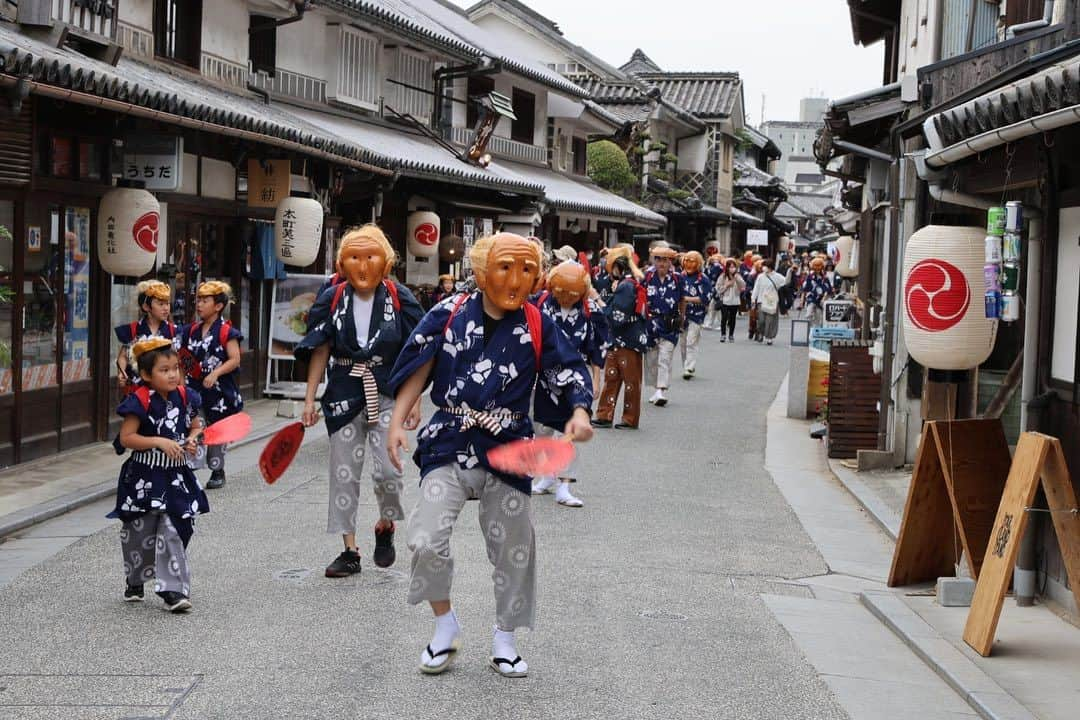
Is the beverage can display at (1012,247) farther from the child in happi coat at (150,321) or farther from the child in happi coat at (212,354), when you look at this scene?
the child in happi coat at (150,321)

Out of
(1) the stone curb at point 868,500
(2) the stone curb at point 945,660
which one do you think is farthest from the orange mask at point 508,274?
(1) the stone curb at point 868,500

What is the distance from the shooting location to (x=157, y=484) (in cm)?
725

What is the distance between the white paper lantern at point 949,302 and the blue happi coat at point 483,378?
3120mm

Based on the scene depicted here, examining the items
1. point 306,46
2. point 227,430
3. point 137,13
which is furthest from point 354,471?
point 306,46

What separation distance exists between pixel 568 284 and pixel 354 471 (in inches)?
161

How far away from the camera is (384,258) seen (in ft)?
26.7

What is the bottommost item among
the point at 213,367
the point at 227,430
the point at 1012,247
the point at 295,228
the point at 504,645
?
the point at 504,645

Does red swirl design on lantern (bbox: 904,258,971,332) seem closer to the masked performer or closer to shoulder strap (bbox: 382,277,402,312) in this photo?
shoulder strap (bbox: 382,277,402,312)

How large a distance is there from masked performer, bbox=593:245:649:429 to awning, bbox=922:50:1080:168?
7.78m

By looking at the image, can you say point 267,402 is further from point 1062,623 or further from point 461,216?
point 1062,623

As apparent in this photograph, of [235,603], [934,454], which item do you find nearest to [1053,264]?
[934,454]

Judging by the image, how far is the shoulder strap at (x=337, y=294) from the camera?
8133 mm

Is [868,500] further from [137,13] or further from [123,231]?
[137,13]

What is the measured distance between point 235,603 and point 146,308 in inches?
159
